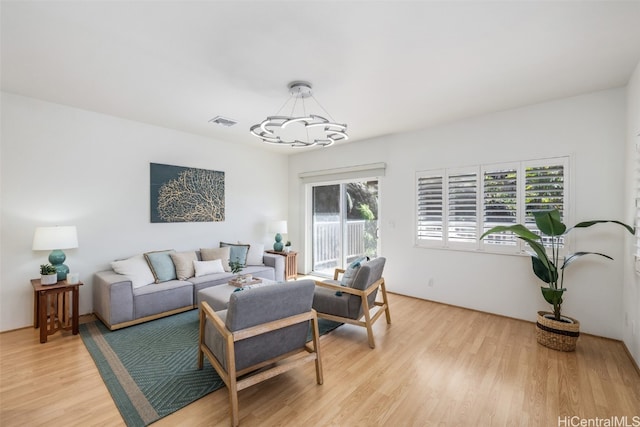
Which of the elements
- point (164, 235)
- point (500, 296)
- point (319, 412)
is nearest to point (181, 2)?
point (319, 412)

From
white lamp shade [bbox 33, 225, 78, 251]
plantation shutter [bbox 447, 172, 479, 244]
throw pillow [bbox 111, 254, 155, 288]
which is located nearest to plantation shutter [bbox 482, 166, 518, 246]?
plantation shutter [bbox 447, 172, 479, 244]

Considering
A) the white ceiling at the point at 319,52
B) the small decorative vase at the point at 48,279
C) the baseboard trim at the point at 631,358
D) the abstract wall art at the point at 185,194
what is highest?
the white ceiling at the point at 319,52

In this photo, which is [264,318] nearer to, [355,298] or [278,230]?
[355,298]

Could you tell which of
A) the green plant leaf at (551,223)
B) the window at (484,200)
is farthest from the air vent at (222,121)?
the green plant leaf at (551,223)

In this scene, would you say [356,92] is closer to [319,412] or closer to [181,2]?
[181,2]

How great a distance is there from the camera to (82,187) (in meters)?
3.61

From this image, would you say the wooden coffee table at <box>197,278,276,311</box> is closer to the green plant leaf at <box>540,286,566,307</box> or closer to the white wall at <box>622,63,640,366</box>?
the green plant leaf at <box>540,286,566,307</box>

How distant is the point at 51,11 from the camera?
6.08 feet

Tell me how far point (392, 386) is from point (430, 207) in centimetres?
Answer: 277

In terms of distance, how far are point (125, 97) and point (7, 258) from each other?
87.6 inches

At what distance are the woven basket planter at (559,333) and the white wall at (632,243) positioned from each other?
400 mm

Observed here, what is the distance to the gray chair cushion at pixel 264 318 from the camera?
189 cm

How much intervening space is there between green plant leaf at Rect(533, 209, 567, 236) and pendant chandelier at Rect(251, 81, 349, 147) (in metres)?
2.20

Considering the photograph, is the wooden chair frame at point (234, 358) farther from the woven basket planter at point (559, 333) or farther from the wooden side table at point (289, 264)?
the wooden side table at point (289, 264)
